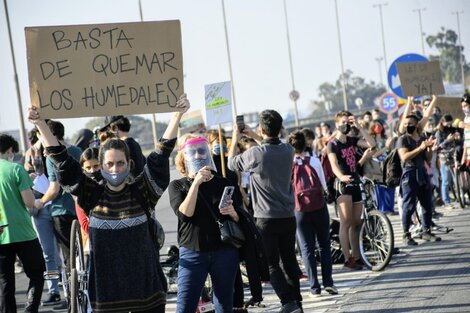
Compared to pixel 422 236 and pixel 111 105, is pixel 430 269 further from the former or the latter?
pixel 111 105

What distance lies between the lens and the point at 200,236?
6.58 metres

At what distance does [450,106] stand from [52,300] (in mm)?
12571

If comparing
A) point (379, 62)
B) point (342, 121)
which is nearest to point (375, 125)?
point (342, 121)

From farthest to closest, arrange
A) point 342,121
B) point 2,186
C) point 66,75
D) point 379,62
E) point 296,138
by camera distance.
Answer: point 379,62 → point 342,121 → point 296,138 → point 2,186 → point 66,75

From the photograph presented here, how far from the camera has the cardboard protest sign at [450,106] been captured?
66.3 feet

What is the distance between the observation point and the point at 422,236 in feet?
43.5

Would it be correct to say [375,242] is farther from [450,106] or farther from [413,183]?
[450,106]

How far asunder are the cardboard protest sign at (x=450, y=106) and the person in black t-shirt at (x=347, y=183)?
9328 mm

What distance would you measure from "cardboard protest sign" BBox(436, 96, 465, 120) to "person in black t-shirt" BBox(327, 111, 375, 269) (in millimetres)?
9328

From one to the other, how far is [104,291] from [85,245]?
1914mm

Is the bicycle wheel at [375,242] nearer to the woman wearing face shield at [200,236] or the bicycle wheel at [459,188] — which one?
the woman wearing face shield at [200,236]

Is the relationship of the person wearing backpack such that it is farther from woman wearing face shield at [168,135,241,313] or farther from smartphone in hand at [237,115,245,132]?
woman wearing face shield at [168,135,241,313]

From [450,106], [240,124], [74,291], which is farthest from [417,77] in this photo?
[74,291]

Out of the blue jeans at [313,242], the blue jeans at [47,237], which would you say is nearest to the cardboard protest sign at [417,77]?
the blue jeans at [313,242]
